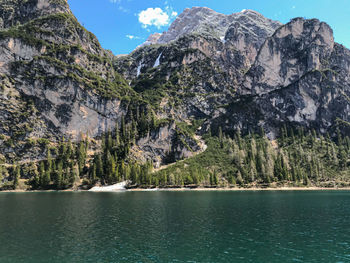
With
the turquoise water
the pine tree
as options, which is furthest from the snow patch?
the turquoise water

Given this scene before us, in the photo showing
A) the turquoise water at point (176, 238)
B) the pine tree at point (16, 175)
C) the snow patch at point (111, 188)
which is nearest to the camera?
the turquoise water at point (176, 238)

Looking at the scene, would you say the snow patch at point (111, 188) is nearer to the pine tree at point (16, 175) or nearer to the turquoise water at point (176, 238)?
the pine tree at point (16, 175)

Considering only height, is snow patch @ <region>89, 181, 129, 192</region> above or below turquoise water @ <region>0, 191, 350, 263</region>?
above

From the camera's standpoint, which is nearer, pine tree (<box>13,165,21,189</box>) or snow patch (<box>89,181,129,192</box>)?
pine tree (<box>13,165,21,189</box>)

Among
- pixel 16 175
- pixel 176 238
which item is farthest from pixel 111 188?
pixel 176 238

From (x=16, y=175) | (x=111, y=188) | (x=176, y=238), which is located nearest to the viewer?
(x=176, y=238)

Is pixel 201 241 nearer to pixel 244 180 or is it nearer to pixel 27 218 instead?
pixel 27 218

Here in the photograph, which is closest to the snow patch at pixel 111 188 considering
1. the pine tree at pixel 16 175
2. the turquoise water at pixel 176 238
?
the pine tree at pixel 16 175

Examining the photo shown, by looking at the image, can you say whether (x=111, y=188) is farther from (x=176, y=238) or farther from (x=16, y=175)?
(x=176, y=238)

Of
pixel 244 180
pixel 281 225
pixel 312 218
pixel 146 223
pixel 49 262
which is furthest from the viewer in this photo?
pixel 244 180

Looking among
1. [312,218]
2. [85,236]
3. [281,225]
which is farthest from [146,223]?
[312,218]

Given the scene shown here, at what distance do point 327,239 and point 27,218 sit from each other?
62345mm

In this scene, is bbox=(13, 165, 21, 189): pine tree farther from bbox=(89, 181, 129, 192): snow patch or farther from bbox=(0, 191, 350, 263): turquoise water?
bbox=(0, 191, 350, 263): turquoise water

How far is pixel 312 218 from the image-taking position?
53.0 meters
